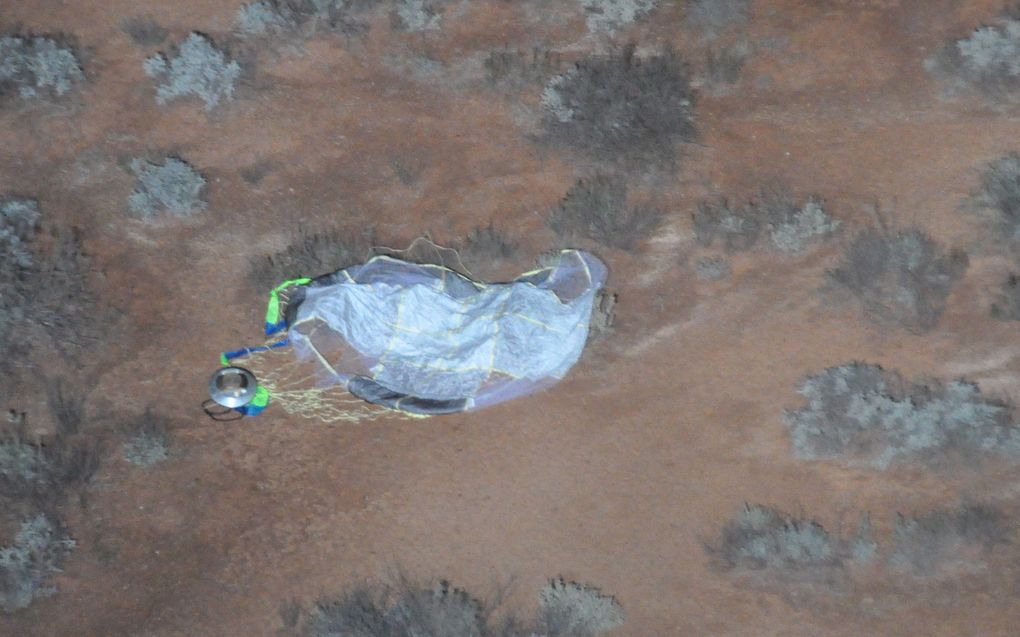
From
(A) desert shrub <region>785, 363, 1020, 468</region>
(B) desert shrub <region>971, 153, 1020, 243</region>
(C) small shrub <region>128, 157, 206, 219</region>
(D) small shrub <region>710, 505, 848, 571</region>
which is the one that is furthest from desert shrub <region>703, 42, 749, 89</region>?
(C) small shrub <region>128, 157, 206, 219</region>

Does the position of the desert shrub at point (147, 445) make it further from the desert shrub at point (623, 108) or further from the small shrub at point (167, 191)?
the desert shrub at point (623, 108)

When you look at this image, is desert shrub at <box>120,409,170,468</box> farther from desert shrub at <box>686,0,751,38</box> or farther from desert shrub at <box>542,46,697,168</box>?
desert shrub at <box>686,0,751,38</box>

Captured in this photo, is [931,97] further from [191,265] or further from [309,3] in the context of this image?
[191,265]

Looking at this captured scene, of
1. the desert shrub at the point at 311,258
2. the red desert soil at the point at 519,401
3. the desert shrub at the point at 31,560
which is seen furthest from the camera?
the desert shrub at the point at 311,258

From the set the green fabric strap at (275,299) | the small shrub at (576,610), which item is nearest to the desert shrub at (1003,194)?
the small shrub at (576,610)

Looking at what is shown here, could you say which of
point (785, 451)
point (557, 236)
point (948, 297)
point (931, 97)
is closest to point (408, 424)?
point (557, 236)

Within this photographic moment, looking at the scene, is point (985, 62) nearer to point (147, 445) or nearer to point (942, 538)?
point (942, 538)

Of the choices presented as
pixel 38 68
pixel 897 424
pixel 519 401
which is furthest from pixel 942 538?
pixel 38 68
